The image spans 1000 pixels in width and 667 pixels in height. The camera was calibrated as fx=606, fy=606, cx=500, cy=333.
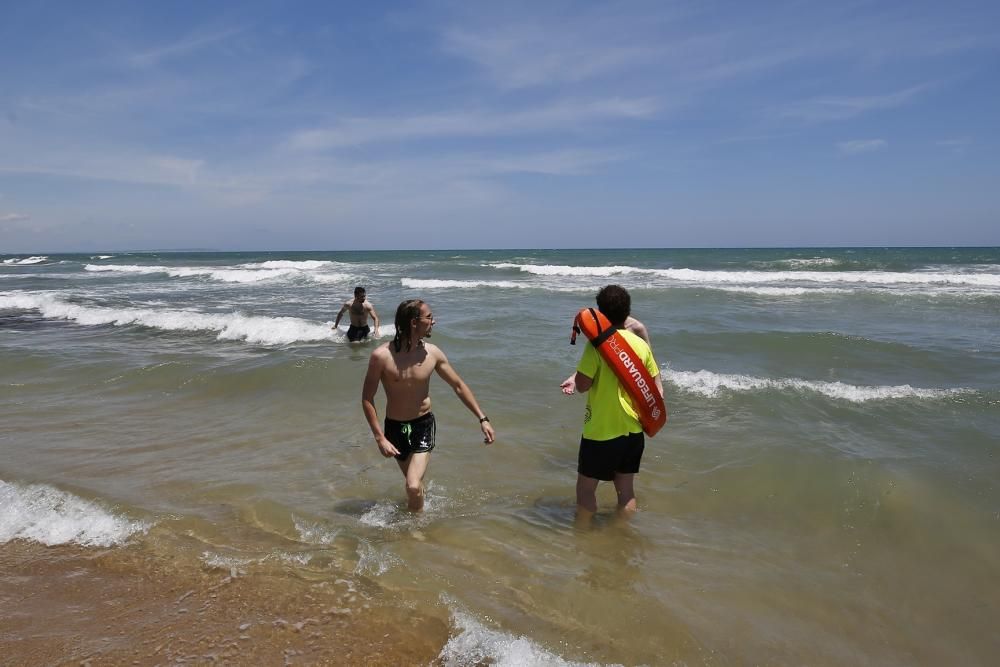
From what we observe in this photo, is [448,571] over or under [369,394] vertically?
under

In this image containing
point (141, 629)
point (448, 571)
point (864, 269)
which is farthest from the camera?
point (864, 269)

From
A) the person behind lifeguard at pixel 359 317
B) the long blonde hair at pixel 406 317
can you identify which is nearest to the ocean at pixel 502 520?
the long blonde hair at pixel 406 317

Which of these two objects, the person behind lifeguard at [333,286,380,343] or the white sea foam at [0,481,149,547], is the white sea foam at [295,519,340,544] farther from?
the person behind lifeguard at [333,286,380,343]

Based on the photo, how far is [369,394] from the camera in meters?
4.03

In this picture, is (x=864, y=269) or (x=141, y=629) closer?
(x=141, y=629)

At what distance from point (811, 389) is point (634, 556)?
16.3 feet

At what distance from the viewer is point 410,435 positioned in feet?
14.2

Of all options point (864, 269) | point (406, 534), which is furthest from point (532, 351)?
point (864, 269)

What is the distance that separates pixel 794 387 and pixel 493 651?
634 centimetres

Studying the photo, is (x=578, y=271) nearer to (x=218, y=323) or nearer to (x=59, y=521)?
(x=218, y=323)

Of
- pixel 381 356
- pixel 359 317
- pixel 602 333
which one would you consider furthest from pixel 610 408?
pixel 359 317

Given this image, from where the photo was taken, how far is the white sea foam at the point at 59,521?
399 centimetres

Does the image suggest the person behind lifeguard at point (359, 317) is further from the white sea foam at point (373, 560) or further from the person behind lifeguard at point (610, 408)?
the person behind lifeguard at point (610, 408)

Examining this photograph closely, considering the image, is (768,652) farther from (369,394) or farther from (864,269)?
(864,269)
